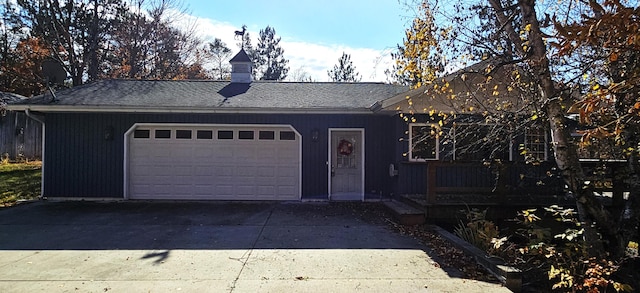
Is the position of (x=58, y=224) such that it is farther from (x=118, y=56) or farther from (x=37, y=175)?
(x=118, y=56)

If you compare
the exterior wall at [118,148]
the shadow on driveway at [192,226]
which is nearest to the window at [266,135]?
the exterior wall at [118,148]

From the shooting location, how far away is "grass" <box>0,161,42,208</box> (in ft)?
30.3

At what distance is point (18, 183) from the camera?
1087cm

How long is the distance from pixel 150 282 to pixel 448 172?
650 centimetres

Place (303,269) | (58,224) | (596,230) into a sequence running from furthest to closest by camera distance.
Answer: (58,224)
(596,230)
(303,269)

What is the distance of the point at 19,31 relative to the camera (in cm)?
1833

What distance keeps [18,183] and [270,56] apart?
20929 mm

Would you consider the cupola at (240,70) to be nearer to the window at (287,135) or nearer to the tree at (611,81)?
the window at (287,135)

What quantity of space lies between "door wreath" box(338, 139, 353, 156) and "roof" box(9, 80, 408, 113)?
1.00 metres

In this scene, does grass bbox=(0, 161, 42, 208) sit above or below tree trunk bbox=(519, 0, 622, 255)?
below

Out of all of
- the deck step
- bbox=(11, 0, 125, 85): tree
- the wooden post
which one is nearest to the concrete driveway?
the deck step

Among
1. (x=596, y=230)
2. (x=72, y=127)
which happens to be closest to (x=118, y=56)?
(x=72, y=127)

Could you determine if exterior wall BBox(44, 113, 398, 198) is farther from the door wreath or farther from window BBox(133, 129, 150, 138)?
the door wreath

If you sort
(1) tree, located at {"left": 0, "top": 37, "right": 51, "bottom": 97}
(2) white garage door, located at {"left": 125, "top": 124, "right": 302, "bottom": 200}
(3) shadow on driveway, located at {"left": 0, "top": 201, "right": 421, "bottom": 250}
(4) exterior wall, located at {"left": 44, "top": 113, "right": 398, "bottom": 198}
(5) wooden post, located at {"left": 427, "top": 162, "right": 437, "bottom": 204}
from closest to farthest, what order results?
1. (3) shadow on driveway, located at {"left": 0, "top": 201, "right": 421, "bottom": 250}
2. (5) wooden post, located at {"left": 427, "top": 162, "right": 437, "bottom": 204}
3. (4) exterior wall, located at {"left": 44, "top": 113, "right": 398, "bottom": 198}
4. (2) white garage door, located at {"left": 125, "top": 124, "right": 302, "bottom": 200}
5. (1) tree, located at {"left": 0, "top": 37, "right": 51, "bottom": 97}
